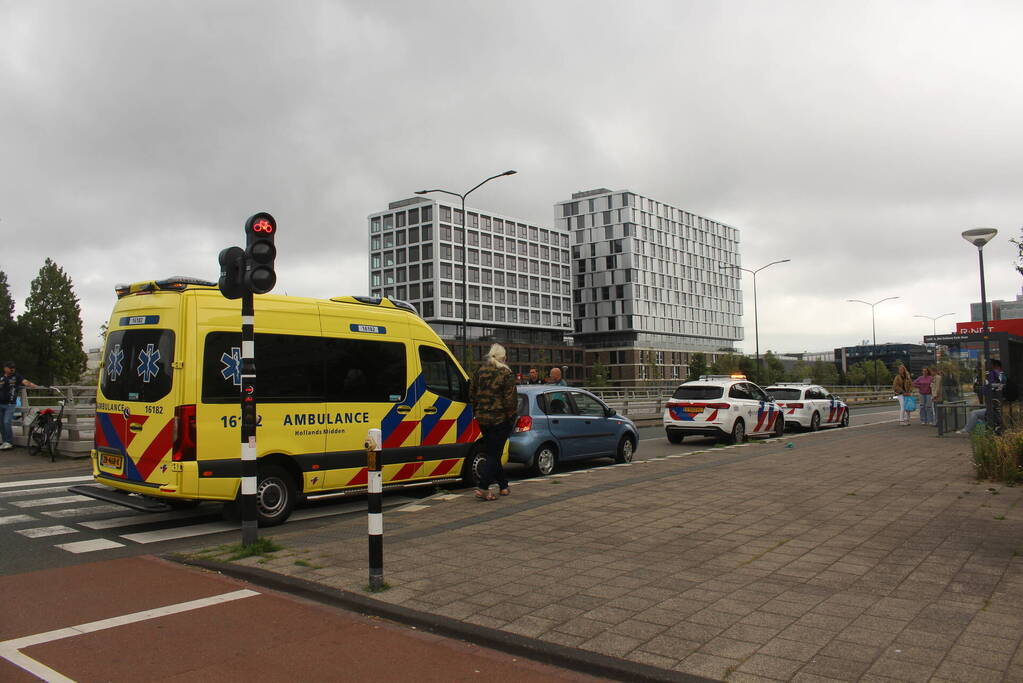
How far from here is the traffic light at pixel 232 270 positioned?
682cm

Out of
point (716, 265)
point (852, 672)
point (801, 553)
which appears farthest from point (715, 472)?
point (716, 265)

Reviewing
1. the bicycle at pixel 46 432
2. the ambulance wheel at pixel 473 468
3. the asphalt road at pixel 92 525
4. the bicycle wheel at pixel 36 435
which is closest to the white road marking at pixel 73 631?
the asphalt road at pixel 92 525

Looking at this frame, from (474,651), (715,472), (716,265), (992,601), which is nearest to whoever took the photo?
(474,651)

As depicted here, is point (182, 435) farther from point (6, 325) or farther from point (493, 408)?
point (6, 325)

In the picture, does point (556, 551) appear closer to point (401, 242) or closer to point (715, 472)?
point (715, 472)

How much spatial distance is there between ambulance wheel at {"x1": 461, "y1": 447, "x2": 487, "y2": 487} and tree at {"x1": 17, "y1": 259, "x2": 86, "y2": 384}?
8241 centimetres

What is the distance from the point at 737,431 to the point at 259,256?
13.9 m

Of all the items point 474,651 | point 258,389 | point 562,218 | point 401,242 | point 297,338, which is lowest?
point 474,651

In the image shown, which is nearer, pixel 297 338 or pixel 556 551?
Answer: pixel 556 551

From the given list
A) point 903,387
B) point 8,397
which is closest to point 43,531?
point 8,397

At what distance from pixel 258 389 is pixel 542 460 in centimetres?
544

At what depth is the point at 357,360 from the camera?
9164 mm

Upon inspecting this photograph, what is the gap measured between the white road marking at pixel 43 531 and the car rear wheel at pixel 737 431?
1393cm

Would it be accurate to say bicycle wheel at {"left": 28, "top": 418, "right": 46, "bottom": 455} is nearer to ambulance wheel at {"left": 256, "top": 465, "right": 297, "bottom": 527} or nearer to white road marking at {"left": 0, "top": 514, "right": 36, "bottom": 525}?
white road marking at {"left": 0, "top": 514, "right": 36, "bottom": 525}
